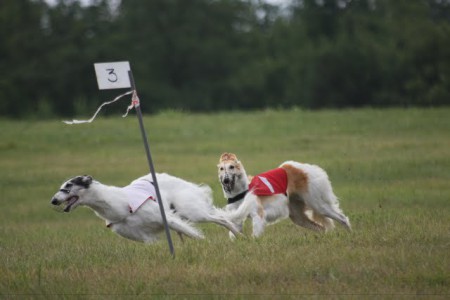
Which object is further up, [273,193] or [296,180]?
[296,180]

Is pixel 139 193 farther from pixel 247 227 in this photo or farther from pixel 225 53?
pixel 225 53

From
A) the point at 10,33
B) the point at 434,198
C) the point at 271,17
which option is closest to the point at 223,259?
the point at 434,198

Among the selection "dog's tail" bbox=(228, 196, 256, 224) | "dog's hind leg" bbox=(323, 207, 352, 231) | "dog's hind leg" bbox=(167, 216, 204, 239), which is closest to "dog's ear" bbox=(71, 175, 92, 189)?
"dog's hind leg" bbox=(167, 216, 204, 239)

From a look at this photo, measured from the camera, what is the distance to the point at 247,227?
14.7 metres

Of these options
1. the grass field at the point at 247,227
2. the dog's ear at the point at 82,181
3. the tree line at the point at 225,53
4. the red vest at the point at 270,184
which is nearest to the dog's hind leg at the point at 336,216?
the grass field at the point at 247,227

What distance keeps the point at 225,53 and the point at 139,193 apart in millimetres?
64475

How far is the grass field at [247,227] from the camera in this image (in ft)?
28.2

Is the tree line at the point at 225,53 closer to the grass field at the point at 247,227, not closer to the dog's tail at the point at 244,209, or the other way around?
the grass field at the point at 247,227

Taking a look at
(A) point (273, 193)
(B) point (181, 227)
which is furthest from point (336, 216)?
(B) point (181, 227)

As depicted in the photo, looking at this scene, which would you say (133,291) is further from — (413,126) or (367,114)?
(367,114)

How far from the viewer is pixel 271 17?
313ft

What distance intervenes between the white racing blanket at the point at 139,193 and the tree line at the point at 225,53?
46.1m

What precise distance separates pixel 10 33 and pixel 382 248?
217ft

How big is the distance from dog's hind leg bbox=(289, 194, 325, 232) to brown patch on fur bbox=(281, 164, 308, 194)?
15.4 inches
